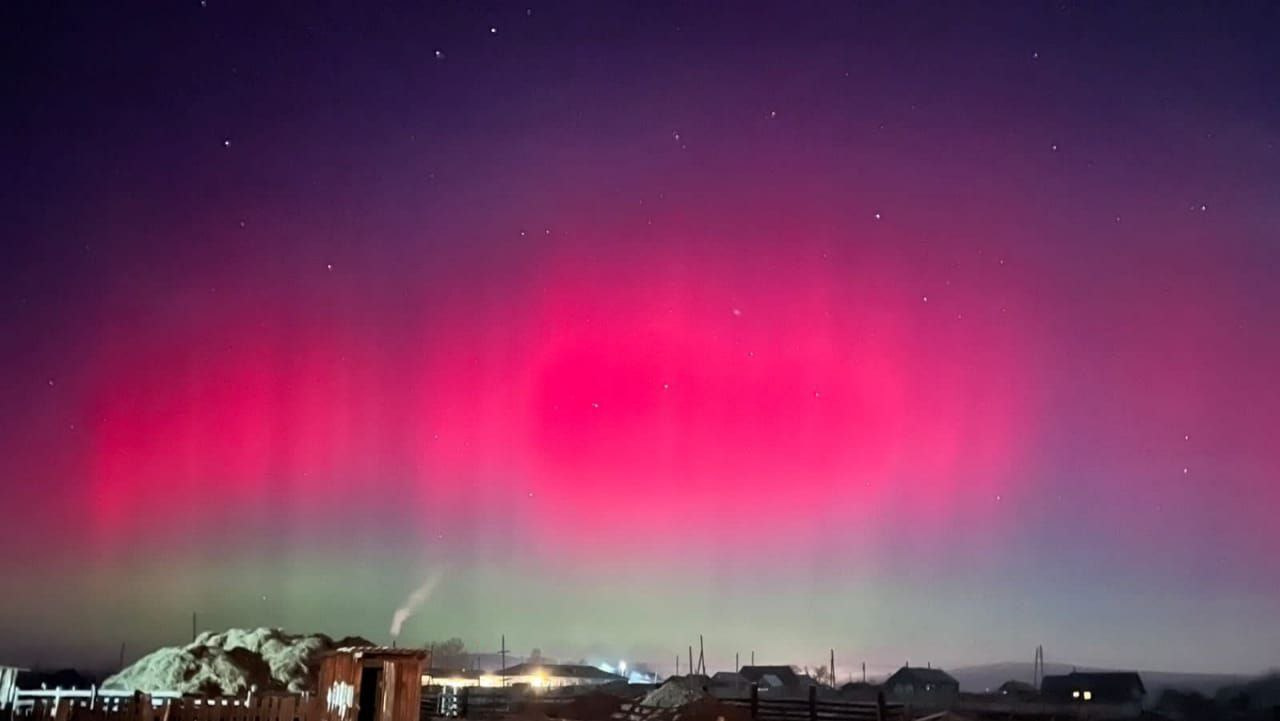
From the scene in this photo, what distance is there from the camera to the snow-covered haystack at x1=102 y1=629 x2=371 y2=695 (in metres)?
33.5

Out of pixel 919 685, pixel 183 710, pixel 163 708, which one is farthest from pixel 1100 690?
pixel 163 708

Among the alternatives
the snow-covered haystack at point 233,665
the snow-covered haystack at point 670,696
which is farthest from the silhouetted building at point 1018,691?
the snow-covered haystack at point 233,665

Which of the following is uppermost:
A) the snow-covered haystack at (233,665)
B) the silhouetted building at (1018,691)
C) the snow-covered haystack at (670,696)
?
the snow-covered haystack at (233,665)

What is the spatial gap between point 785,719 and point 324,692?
20452 mm

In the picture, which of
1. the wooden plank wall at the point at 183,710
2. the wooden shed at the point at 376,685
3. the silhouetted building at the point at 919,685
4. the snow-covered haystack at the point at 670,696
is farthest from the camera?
the silhouetted building at the point at 919,685

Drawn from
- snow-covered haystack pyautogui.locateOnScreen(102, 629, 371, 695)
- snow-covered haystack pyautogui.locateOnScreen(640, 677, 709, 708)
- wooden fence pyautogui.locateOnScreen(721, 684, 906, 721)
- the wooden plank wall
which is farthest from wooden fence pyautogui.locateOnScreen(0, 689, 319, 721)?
snow-covered haystack pyautogui.locateOnScreen(640, 677, 709, 708)

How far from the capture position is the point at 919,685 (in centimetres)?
9956

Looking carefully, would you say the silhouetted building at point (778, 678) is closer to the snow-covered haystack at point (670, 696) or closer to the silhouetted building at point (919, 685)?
the silhouetted building at point (919, 685)

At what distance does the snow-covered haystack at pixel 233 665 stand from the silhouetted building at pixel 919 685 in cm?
7036

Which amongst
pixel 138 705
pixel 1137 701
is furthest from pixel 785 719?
pixel 1137 701

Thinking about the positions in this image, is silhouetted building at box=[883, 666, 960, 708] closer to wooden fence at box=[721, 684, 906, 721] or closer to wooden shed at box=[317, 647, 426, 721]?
wooden fence at box=[721, 684, 906, 721]

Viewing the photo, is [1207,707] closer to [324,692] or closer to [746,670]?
[746,670]

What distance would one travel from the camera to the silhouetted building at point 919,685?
98062 mm

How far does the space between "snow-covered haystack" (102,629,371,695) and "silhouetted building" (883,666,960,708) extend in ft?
231
